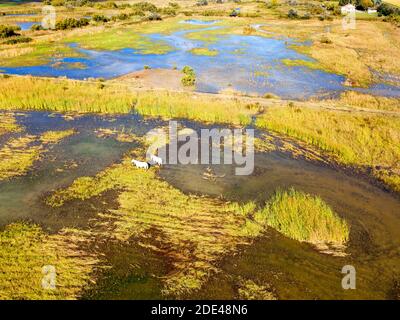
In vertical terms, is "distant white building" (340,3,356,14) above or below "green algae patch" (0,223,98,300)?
above

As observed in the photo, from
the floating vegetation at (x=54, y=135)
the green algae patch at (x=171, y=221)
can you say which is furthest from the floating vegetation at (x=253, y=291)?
the floating vegetation at (x=54, y=135)

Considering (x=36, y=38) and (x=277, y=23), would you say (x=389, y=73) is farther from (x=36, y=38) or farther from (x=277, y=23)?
(x=36, y=38)

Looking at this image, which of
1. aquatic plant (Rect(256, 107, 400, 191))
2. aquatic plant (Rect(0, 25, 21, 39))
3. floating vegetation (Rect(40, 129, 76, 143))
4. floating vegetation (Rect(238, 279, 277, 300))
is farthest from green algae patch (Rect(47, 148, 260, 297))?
aquatic plant (Rect(0, 25, 21, 39))

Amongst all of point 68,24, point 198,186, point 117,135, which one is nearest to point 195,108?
point 117,135

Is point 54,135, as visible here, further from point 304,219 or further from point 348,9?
point 348,9

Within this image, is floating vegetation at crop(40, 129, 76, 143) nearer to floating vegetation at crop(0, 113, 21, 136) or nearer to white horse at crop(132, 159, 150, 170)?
floating vegetation at crop(0, 113, 21, 136)

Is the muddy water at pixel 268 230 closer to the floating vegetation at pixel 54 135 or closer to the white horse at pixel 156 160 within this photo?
the white horse at pixel 156 160
